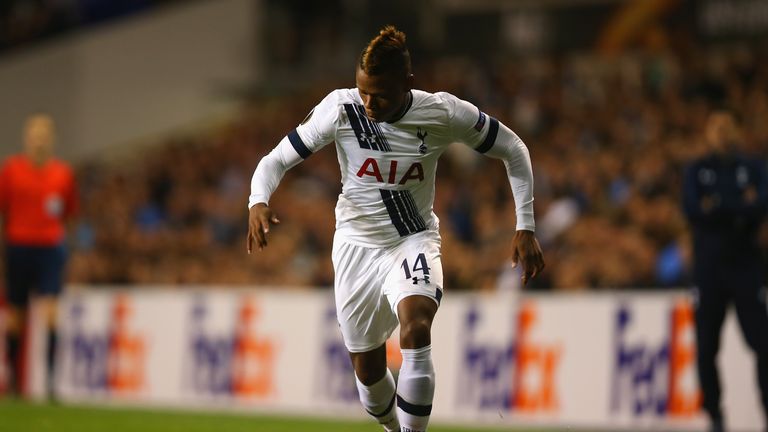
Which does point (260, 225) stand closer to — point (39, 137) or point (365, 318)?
point (365, 318)

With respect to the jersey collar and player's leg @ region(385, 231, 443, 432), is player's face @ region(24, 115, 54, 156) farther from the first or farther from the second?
player's leg @ region(385, 231, 443, 432)

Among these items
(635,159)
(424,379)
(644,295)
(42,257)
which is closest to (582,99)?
(635,159)

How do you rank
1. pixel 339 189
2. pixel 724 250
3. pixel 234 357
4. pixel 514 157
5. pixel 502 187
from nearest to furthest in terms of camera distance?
pixel 514 157 < pixel 724 250 < pixel 234 357 < pixel 502 187 < pixel 339 189

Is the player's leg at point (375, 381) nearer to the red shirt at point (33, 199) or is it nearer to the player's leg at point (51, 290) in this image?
the player's leg at point (51, 290)

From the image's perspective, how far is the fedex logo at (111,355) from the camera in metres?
15.5

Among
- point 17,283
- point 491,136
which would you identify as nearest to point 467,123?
point 491,136

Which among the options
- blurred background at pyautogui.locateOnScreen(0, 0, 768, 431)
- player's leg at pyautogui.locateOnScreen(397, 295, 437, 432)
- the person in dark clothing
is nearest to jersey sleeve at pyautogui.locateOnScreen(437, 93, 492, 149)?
player's leg at pyautogui.locateOnScreen(397, 295, 437, 432)

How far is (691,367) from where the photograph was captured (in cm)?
1162

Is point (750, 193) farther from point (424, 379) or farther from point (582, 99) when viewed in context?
point (582, 99)

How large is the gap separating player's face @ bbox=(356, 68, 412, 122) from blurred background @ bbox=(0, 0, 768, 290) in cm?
664

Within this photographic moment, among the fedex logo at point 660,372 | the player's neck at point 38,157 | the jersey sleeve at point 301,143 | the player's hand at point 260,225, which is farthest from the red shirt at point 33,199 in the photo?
the player's hand at point 260,225

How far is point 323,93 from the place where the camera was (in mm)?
23594

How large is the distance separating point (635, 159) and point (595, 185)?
2.03 ft

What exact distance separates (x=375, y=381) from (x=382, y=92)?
170 cm
